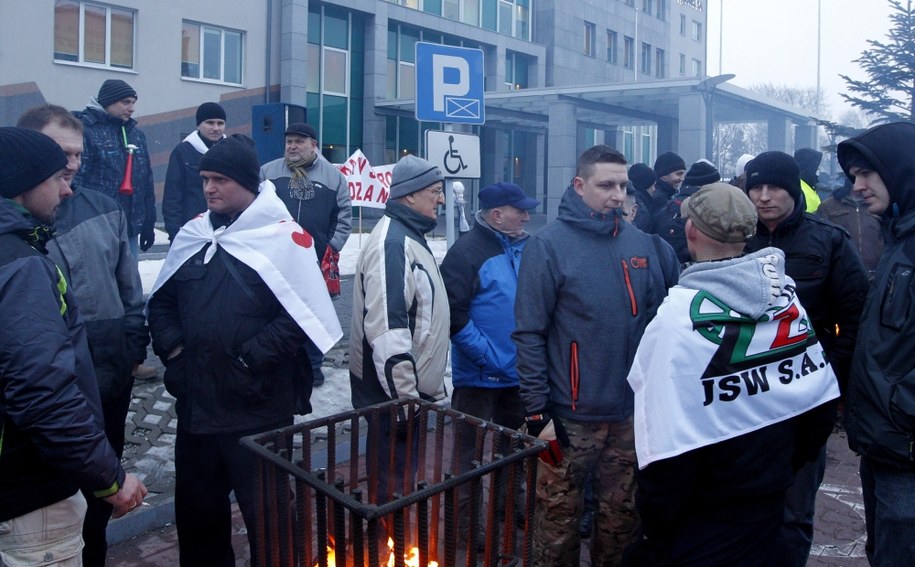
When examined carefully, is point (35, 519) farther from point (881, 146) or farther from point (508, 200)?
point (881, 146)

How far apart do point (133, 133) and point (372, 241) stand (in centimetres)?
303

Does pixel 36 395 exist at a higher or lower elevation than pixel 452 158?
lower

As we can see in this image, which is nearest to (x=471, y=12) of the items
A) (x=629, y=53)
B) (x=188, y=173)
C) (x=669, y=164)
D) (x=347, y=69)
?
(x=347, y=69)

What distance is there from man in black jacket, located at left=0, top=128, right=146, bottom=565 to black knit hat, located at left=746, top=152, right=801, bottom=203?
9.61 feet

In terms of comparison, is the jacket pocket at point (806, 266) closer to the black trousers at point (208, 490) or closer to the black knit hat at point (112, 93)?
the black trousers at point (208, 490)

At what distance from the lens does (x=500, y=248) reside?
4.50 metres

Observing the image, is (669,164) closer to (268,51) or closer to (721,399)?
(721,399)

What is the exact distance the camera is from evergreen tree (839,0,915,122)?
14.7 m

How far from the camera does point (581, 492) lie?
3.69 m

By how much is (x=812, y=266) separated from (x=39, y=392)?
3.15m

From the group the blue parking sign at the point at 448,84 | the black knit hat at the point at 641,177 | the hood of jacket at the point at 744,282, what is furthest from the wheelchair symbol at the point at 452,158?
the hood of jacket at the point at 744,282

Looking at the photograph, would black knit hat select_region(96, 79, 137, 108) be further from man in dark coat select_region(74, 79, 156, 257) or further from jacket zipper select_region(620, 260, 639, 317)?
jacket zipper select_region(620, 260, 639, 317)

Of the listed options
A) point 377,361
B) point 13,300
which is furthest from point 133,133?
point 13,300

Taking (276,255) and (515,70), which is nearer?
(276,255)
